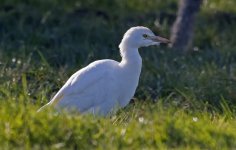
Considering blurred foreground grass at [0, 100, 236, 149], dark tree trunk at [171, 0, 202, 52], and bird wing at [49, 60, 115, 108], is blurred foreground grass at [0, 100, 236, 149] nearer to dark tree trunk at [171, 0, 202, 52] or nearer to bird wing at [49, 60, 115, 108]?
bird wing at [49, 60, 115, 108]

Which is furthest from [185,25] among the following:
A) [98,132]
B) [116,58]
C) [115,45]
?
[98,132]

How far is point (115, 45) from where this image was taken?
1256 centimetres

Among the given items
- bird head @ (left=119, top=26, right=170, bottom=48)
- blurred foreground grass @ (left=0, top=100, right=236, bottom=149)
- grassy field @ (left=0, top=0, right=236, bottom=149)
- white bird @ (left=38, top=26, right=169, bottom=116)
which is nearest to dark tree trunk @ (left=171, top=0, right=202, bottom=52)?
grassy field @ (left=0, top=0, right=236, bottom=149)

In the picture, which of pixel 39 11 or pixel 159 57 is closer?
pixel 159 57

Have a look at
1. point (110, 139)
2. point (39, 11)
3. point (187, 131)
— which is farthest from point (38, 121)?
point (39, 11)

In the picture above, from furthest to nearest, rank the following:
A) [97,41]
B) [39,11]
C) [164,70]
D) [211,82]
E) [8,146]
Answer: [39,11]
[97,41]
[164,70]
[211,82]
[8,146]

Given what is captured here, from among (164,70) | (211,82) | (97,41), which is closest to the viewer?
(211,82)

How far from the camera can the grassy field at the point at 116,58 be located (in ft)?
20.4

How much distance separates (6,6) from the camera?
14.1 metres

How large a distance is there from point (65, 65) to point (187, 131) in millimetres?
4511

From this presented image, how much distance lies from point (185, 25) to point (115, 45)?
1.12 m

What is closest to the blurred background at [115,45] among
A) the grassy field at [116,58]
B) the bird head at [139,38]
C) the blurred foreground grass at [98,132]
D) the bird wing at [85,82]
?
the grassy field at [116,58]

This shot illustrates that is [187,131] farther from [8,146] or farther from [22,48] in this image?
[22,48]

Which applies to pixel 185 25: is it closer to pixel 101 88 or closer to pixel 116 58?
pixel 116 58
